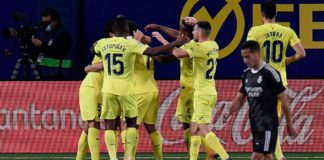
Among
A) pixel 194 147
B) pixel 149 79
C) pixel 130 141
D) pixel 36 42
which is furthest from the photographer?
pixel 36 42

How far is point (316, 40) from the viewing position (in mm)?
22188

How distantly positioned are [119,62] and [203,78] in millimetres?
1328

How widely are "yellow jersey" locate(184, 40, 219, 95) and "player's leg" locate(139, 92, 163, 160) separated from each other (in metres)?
0.91

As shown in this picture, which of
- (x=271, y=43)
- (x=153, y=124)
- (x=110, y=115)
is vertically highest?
(x=271, y=43)

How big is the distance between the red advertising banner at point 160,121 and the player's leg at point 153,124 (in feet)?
9.76

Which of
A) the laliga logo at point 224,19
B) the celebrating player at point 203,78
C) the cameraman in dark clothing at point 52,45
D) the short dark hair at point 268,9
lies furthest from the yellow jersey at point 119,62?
the laliga logo at point 224,19

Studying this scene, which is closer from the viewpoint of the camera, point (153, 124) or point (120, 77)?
point (120, 77)

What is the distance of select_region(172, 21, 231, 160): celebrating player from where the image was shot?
16344 mm

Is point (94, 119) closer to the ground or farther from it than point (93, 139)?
farther from it

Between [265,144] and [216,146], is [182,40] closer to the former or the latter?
[216,146]

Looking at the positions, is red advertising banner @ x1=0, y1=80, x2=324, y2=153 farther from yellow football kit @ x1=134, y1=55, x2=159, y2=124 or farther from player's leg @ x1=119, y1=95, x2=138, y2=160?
player's leg @ x1=119, y1=95, x2=138, y2=160

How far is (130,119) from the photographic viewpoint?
16.1 metres

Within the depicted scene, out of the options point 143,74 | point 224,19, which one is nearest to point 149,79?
point 143,74

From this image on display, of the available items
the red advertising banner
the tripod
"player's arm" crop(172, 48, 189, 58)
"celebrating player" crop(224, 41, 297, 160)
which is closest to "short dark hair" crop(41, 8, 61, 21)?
the tripod
